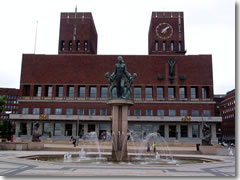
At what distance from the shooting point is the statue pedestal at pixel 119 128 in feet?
63.5

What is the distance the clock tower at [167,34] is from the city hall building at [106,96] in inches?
483

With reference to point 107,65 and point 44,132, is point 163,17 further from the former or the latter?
point 44,132

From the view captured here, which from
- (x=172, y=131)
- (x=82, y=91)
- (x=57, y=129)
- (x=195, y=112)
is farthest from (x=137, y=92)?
(x=57, y=129)

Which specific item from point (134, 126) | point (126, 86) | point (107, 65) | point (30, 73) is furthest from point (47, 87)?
point (126, 86)

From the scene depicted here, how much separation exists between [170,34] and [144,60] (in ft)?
60.1

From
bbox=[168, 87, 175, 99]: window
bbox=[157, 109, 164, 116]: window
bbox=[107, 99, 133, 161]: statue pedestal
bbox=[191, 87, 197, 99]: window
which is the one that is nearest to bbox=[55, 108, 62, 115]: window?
bbox=[157, 109, 164, 116]: window

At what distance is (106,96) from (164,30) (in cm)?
3163

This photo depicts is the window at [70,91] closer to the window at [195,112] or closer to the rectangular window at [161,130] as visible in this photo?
the rectangular window at [161,130]

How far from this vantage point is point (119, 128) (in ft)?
64.5

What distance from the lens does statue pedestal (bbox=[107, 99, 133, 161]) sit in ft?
63.5

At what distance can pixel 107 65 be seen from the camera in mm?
74500

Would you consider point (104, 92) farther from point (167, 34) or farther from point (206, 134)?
point (206, 134)

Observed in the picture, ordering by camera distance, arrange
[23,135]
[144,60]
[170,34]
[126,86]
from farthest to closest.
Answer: [170,34], [144,60], [23,135], [126,86]

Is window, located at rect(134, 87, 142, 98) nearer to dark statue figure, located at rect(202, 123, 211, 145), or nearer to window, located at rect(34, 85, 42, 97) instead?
window, located at rect(34, 85, 42, 97)
